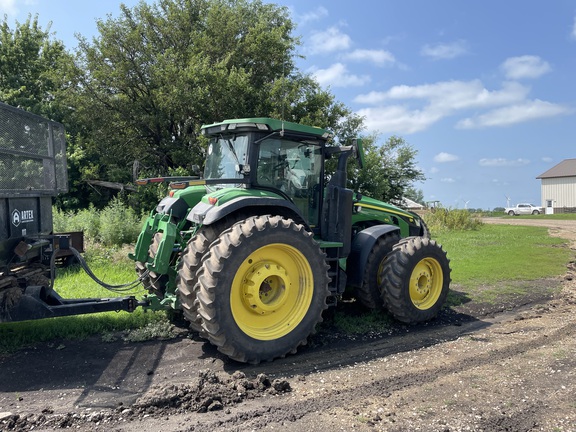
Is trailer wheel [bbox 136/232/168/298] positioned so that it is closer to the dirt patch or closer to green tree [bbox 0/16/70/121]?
the dirt patch

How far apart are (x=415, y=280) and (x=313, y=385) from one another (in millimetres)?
2742

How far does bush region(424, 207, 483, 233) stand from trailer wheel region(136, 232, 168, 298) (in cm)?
2113

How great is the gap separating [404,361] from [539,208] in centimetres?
6017

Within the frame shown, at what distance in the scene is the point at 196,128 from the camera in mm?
20438

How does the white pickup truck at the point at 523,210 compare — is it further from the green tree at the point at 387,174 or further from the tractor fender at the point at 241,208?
the tractor fender at the point at 241,208

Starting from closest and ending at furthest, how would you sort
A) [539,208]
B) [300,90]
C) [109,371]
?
[109,371], [300,90], [539,208]

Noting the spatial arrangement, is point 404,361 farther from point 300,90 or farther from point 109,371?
point 300,90

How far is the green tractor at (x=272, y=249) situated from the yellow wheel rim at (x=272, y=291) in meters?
0.01

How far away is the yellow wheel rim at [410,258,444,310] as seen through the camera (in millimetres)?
6547

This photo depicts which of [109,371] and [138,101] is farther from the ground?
[138,101]

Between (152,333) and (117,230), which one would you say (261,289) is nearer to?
(152,333)

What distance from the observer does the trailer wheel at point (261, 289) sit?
4.66 meters

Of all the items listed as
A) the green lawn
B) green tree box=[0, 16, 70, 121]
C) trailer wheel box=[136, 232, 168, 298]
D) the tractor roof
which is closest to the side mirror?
the tractor roof

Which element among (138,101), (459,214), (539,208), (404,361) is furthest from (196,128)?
(539,208)
